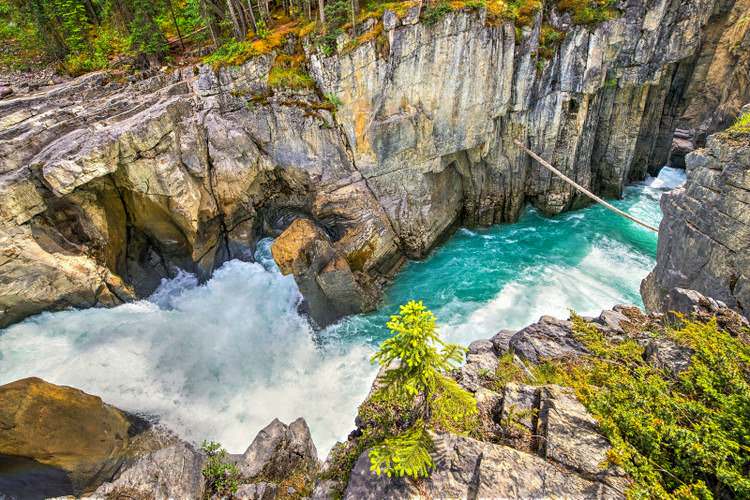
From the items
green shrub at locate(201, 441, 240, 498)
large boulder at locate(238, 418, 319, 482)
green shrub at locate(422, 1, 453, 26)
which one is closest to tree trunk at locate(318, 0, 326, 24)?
green shrub at locate(422, 1, 453, 26)

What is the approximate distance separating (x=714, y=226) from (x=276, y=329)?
1779cm

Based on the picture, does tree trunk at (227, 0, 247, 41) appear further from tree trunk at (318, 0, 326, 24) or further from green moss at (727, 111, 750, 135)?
green moss at (727, 111, 750, 135)

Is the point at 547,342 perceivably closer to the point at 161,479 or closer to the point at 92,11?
the point at 161,479

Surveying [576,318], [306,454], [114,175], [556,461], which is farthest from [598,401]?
[114,175]

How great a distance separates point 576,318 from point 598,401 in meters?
4.20

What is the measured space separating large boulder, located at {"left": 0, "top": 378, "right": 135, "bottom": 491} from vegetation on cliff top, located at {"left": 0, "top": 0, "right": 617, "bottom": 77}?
1664cm

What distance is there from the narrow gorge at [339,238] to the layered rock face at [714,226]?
63 millimetres

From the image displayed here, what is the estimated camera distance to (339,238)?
65.5 ft

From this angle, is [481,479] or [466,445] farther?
[466,445]

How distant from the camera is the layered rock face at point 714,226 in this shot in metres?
10.1

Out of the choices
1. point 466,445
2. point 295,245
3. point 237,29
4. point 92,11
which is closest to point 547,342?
point 466,445

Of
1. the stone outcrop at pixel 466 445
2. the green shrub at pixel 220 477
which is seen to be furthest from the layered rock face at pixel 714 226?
the green shrub at pixel 220 477

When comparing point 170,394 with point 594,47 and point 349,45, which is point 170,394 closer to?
point 349,45

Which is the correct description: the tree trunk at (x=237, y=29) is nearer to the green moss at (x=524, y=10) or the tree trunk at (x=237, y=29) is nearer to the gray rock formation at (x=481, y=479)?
the green moss at (x=524, y=10)
